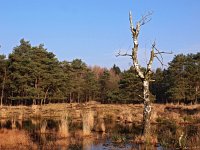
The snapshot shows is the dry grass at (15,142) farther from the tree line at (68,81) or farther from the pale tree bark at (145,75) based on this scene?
the tree line at (68,81)

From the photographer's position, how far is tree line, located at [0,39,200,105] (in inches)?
2218

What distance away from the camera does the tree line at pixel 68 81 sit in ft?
185

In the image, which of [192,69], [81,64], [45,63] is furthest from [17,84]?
[192,69]

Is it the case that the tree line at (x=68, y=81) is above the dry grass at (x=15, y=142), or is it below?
above

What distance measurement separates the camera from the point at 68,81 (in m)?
67.6

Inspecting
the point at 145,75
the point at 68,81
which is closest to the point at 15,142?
the point at 145,75

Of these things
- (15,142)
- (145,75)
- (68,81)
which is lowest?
(15,142)

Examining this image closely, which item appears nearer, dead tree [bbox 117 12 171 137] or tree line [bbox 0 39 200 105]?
dead tree [bbox 117 12 171 137]

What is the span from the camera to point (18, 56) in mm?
56062

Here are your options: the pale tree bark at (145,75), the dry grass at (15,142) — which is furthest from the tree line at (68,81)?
the pale tree bark at (145,75)

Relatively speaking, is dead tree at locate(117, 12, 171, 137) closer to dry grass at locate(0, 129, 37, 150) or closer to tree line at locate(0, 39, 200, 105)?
dry grass at locate(0, 129, 37, 150)

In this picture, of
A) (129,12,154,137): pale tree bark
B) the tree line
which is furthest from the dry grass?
the tree line

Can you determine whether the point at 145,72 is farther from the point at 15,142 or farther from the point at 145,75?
the point at 15,142

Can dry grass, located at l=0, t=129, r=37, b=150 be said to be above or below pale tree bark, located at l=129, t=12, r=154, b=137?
below
